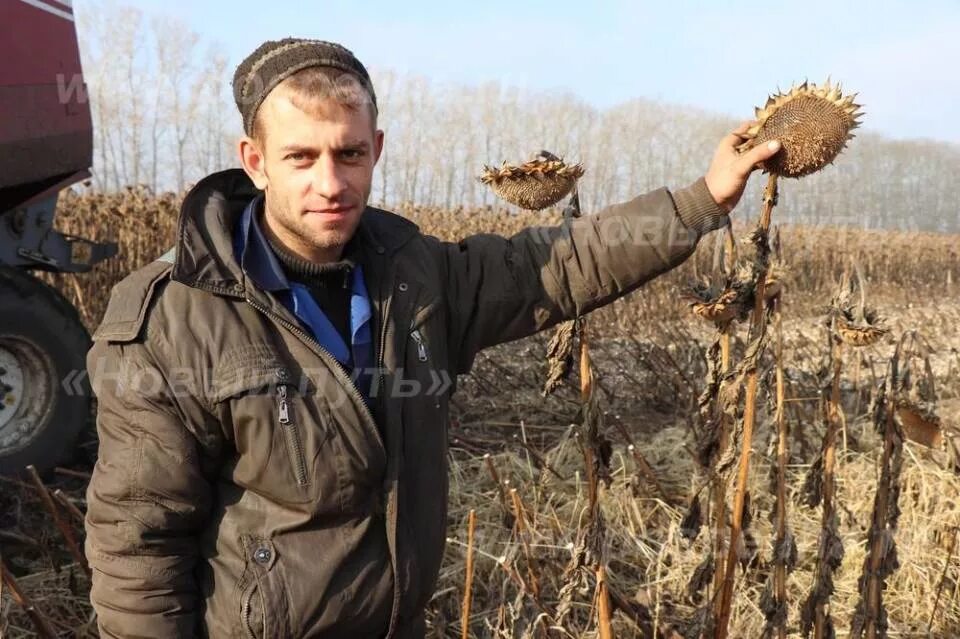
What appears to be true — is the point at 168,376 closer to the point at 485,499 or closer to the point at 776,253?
→ the point at 776,253

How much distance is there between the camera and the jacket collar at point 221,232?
1.62m

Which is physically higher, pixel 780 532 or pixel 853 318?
pixel 853 318

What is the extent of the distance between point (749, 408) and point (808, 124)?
540 millimetres

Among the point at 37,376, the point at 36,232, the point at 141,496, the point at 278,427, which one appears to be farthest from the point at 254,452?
the point at 36,232

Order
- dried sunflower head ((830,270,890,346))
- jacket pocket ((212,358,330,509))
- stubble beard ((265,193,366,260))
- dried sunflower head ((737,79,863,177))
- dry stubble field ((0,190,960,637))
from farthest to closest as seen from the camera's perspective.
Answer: dry stubble field ((0,190,960,637)), dried sunflower head ((830,270,890,346)), stubble beard ((265,193,366,260)), jacket pocket ((212,358,330,509)), dried sunflower head ((737,79,863,177))

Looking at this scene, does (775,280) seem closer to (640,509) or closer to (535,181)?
(535,181)

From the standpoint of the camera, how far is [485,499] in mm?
4027

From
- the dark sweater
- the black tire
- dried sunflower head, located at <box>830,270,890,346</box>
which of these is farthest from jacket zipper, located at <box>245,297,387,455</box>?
the black tire

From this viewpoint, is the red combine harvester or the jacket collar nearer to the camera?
the jacket collar

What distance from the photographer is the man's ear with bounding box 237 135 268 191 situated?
1.73 meters

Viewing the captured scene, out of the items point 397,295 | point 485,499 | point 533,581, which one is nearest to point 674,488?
point 485,499

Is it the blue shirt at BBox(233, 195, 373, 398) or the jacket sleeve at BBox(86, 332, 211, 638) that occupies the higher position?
the blue shirt at BBox(233, 195, 373, 398)

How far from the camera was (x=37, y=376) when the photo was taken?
428cm

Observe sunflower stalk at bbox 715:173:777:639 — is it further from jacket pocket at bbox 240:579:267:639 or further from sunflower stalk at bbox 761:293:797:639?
jacket pocket at bbox 240:579:267:639
